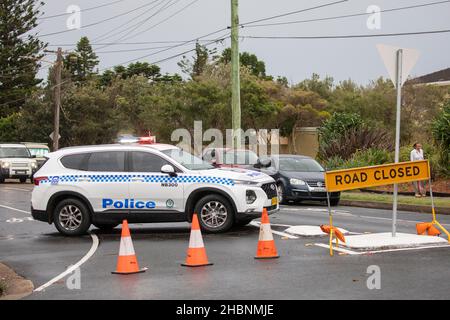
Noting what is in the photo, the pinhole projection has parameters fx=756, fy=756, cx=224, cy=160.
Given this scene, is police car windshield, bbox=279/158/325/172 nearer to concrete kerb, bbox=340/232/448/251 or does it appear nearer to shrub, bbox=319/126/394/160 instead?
shrub, bbox=319/126/394/160

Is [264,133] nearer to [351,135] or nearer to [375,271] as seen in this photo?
[351,135]

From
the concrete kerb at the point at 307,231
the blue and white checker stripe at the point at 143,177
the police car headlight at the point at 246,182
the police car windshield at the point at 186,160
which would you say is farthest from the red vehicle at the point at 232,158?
the blue and white checker stripe at the point at 143,177

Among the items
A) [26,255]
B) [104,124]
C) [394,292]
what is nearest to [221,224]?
[26,255]

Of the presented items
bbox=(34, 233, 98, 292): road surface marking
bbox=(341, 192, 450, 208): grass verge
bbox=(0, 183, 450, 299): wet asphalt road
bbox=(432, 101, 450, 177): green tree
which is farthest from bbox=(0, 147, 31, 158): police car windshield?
bbox=(34, 233, 98, 292): road surface marking

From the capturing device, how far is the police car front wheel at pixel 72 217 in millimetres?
14562

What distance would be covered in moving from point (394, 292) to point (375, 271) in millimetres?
1291

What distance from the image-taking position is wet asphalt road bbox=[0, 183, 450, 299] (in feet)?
28.5

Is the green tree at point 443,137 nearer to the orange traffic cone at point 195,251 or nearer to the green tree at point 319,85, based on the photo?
the orange traffic cone at point 195,251

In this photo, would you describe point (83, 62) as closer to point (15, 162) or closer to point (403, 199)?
point (15, 162)

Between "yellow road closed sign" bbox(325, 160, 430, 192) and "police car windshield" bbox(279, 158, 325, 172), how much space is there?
1154cm

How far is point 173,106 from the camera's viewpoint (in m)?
42.7

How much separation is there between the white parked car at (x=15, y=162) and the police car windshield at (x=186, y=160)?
24395 millimetres

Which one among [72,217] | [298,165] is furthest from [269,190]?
[298,165]

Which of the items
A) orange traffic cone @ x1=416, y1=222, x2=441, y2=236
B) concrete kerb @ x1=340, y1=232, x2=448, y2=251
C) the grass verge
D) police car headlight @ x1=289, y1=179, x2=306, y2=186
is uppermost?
police car headlight @ x1=289, y1=179, x2=306, y2=186
